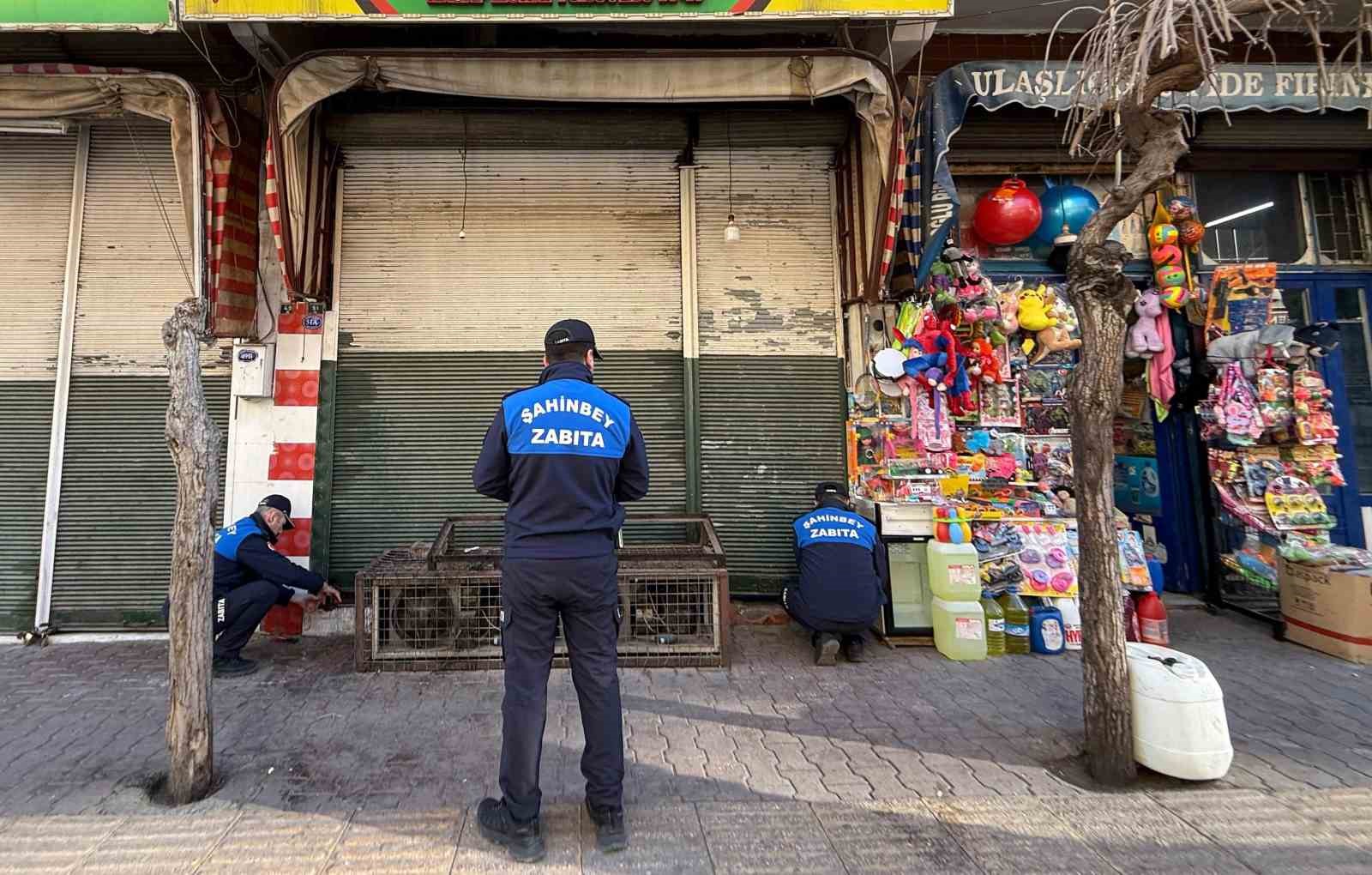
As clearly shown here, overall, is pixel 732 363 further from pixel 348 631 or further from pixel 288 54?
pixel 288 54

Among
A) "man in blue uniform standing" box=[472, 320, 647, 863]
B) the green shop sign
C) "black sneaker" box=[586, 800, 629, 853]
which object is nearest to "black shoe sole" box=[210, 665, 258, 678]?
"man in blue uniform standing" box=[472, 320, 647, 863]

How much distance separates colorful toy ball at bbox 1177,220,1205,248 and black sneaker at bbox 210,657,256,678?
8.86 m

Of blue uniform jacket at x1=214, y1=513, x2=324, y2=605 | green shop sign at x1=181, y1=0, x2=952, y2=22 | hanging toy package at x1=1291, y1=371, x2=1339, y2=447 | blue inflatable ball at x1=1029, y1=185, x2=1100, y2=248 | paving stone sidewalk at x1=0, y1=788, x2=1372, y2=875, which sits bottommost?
paving stone sidewalk at x1=0, y1=788, x2=1372, y2=875

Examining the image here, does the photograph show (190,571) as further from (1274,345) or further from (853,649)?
(1274,345)

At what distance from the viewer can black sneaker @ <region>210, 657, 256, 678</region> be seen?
4.35 meters

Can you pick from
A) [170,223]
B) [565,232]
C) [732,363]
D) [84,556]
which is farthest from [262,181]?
[732,363]

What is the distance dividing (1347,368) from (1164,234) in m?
2.36

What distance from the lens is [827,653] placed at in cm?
451

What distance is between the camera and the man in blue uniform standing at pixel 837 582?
4.43 metres

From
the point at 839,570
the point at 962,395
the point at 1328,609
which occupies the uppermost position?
the point at 962,395

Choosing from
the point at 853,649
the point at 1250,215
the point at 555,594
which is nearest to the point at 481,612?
the point at 555,594

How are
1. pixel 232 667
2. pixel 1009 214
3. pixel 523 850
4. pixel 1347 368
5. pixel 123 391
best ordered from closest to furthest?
pixel 523 850 → pixel 232 667 → pixel 123 391 → pixel 1009 214 → pixel 1347 368

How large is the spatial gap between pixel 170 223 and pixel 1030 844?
305 inches

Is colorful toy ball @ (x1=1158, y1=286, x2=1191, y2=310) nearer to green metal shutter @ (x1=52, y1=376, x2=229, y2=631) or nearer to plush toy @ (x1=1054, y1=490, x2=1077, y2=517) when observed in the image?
plush toy @ (x1=1054, y1=490, x2=1077, y2=517)
